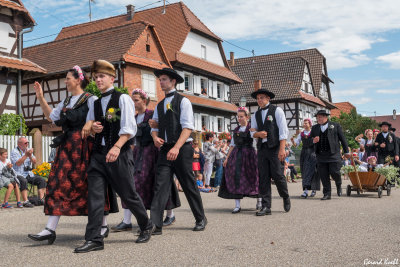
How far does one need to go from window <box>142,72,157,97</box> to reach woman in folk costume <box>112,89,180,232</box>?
23461mm

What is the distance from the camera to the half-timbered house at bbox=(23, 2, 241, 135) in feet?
98.1

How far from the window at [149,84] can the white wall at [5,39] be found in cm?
801

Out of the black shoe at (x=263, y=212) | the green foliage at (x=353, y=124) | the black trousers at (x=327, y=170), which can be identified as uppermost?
the green foliage at (x=353, y=124)

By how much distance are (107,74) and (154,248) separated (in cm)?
192

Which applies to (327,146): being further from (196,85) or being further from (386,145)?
(196,85)

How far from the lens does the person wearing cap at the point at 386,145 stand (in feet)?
47.7

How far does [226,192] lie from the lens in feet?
28.8

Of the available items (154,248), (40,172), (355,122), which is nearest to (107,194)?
(154,248)

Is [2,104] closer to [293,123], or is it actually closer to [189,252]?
[189,252]

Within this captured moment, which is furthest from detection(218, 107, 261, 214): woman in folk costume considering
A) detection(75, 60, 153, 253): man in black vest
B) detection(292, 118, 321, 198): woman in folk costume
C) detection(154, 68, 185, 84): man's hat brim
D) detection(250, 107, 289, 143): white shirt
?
detection(75, 60, 153, 253): man in black vest

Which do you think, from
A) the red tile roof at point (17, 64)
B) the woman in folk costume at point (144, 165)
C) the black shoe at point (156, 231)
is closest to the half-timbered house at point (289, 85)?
A: the red tile roof at point (17, 64)

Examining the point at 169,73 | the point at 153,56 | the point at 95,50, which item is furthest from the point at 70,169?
the point at 153,56

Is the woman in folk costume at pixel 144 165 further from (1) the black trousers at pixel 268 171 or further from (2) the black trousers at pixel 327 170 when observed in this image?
(2) the black trousers at pixel 327 170

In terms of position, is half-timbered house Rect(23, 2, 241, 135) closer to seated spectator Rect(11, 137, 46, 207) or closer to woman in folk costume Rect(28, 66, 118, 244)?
seated spectator Rect(11, 137, 46, 207)
